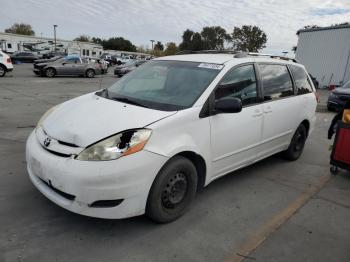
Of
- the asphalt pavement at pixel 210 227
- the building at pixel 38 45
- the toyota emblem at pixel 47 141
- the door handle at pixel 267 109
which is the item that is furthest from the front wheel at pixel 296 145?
the building at pixel 38 45

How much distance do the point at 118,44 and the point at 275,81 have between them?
325 feet

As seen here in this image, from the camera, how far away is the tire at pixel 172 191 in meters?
3.06

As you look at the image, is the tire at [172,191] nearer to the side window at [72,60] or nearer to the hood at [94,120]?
the hood at [94,120]

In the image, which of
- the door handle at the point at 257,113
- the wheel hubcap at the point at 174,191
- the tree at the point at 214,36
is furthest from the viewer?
the tree at the point at 214,36

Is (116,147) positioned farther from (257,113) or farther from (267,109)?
(267,109)

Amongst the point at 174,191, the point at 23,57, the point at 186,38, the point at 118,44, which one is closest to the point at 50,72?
the point at 174,191

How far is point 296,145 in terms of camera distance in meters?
5.55

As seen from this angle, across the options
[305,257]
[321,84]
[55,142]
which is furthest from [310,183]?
[321,84]

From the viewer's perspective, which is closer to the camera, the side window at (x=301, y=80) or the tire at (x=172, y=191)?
the tire at (x=172, y=191)

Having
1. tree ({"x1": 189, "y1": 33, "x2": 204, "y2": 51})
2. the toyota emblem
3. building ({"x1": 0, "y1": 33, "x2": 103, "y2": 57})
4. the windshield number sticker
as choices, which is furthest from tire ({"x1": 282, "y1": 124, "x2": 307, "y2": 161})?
tree ({"x1": 189, "y1": 33, "x2": 204, "y2": 51})

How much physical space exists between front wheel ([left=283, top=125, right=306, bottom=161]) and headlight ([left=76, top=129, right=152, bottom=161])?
129 inches

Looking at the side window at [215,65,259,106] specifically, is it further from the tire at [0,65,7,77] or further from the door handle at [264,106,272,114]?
the tire at [0,65,7,77]

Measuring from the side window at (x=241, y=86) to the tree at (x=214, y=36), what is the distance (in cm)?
7566

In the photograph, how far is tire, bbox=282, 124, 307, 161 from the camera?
213 inches
